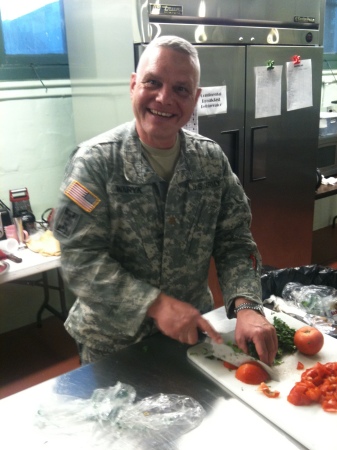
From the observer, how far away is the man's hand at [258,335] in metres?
1.11

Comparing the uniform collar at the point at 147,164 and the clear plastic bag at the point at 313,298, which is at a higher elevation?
the uniform collar at the point at 147,164

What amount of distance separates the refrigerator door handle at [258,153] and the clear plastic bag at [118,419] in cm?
192

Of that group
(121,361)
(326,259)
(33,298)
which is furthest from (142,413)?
(326,259)

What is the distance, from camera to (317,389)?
1.00 metres

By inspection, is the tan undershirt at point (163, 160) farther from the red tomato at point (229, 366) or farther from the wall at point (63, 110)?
the wall at point (63, 110)

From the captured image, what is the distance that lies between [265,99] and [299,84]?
32 cm

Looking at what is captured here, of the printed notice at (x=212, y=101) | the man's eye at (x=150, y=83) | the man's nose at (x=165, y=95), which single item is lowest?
the printed notice at (x=212, y=101)

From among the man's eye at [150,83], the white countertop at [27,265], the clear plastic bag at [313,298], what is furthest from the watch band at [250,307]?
the white countertop at [27,265]

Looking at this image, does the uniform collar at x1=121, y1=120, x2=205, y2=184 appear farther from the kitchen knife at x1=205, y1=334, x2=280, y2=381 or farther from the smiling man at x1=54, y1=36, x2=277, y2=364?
the kitchen knife at x1=205, y1=334, x2=280, y2=381

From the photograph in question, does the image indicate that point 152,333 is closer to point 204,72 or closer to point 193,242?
point 193,242

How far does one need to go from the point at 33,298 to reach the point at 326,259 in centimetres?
247

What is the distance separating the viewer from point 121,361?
1.17m

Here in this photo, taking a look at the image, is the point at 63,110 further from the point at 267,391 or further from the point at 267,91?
the point at 267,391

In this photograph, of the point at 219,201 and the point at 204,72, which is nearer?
the point at 219,201
